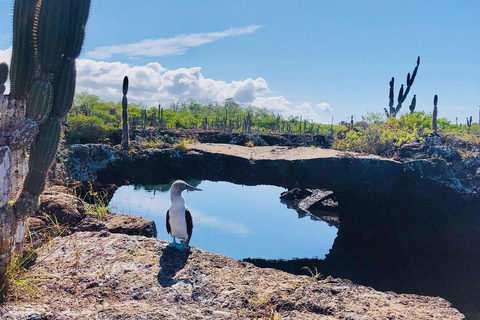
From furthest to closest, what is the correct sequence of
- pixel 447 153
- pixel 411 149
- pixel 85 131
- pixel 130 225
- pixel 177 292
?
pixel 85 131, pixel 411 149, pixel 447 153, pixel 130 225, pixel 177 292

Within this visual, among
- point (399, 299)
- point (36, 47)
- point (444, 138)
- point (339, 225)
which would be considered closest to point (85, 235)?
point (36, 47)

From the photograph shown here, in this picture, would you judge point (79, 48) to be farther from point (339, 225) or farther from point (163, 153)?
point (339, 225)

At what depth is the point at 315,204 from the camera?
1766 cm

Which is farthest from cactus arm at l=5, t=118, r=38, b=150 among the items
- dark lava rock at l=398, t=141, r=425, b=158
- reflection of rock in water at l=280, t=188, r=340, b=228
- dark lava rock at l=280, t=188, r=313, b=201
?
dark lava rock at l=280, t=188, r=313, b=201

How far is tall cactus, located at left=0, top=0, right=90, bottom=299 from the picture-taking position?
330cm

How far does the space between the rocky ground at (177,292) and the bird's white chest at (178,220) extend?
1.29ft

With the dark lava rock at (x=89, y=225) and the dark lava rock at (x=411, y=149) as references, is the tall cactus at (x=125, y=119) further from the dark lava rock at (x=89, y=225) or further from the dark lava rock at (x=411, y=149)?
the dark lava rock at (x=411, y=149)

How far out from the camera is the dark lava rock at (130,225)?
5340 mm

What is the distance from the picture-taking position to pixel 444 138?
1688cm

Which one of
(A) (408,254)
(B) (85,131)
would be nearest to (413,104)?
(A) (408,254)

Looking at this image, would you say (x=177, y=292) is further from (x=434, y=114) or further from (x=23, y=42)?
(x=434, y=114)

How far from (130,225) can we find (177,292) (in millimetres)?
2417

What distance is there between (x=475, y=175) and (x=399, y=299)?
10.6 m

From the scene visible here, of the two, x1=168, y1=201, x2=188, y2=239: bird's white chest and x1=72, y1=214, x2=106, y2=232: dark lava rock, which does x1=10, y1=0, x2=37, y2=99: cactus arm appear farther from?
x1=72, y1=214, x2=106, y2=232: dark lava rock
